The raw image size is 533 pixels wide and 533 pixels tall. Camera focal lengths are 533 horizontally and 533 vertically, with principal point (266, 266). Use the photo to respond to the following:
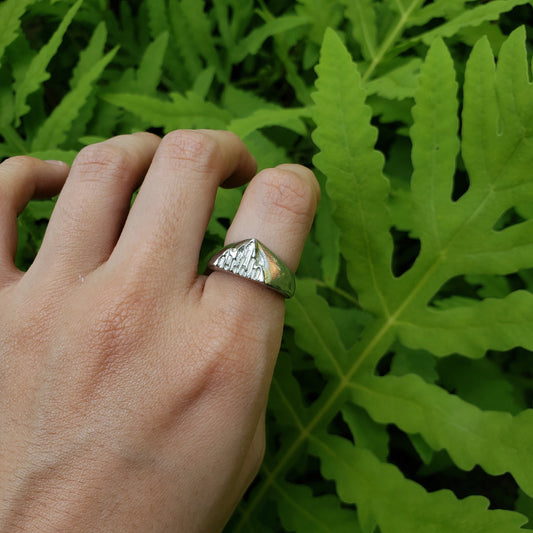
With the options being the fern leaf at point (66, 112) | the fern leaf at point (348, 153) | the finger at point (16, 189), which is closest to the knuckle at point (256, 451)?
the fern leaf at point (348, 153)

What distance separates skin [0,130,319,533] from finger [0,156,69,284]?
0.11 feet

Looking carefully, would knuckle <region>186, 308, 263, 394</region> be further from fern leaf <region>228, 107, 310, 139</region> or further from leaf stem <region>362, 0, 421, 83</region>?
leaf stem <region>362, 0, 421, 83</region>

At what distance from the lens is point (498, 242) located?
3.10 feet

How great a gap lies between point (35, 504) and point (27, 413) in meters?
0.13

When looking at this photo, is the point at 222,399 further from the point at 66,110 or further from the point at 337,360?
the point at 66,110

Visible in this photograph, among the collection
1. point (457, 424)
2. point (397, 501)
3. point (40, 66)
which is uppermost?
point (40, 66)

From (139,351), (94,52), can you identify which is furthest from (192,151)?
(94,52)

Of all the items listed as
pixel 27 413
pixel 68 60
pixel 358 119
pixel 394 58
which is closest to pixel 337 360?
pixel 358 119

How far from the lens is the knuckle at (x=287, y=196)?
856mm

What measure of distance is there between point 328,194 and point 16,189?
1.87 feet

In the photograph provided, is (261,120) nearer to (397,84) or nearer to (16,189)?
(397,84)

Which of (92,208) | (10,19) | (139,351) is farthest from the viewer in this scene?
(10,19)

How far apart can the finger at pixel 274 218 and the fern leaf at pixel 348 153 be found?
9cm

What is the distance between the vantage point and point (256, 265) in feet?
2.61
